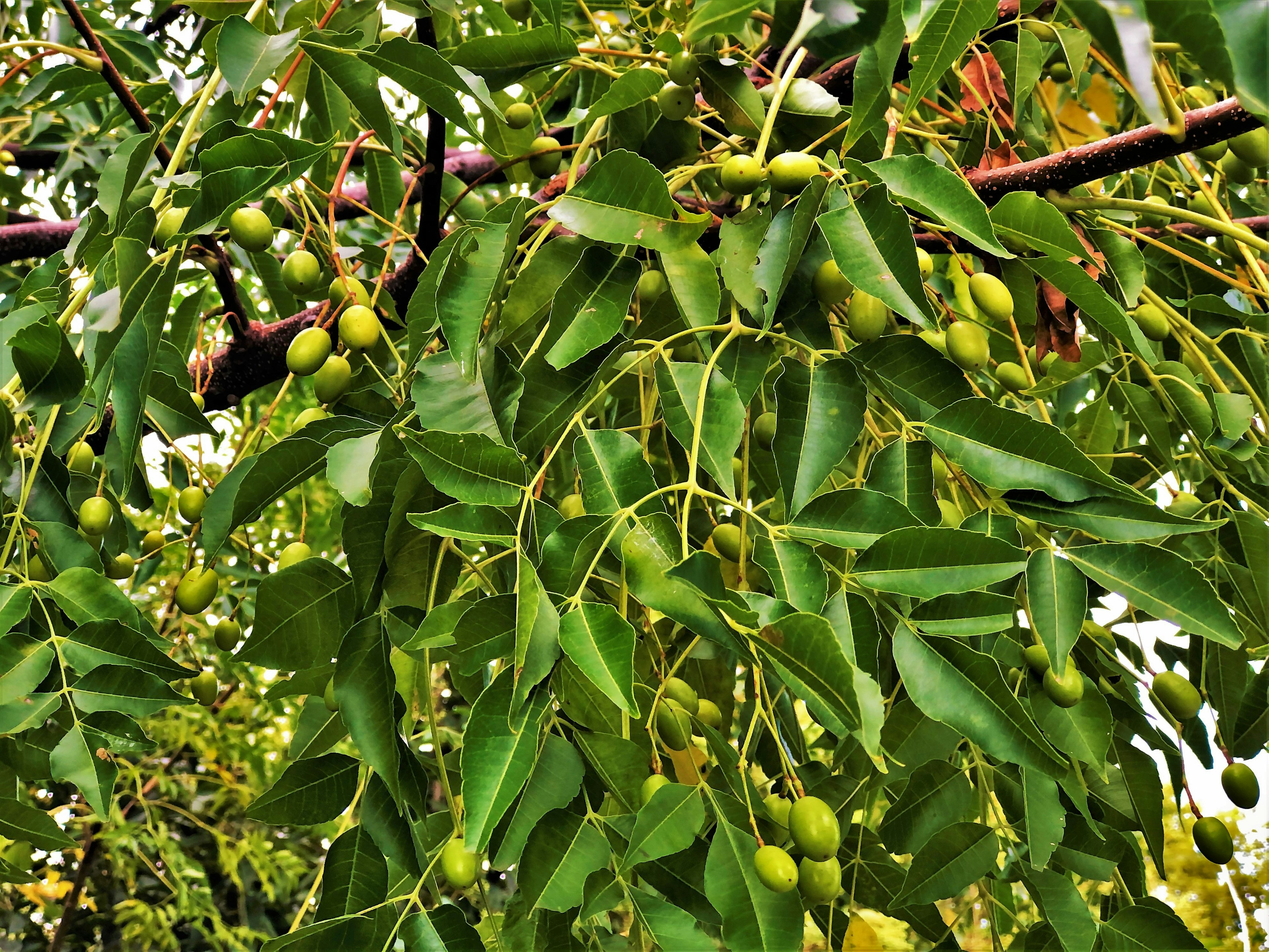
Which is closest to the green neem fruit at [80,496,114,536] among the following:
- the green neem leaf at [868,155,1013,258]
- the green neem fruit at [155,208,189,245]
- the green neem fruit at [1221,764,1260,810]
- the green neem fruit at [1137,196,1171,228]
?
the green neem fruit at [155,208,189,245]

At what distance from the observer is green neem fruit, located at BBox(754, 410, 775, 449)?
69 cm

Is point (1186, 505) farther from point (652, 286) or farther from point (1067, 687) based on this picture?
point (652, 286)

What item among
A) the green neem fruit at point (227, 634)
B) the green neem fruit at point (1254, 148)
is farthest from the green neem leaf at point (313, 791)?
the green neem fruit at point (1254, 148)

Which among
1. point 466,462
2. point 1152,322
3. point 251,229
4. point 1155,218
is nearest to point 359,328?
point 251,229

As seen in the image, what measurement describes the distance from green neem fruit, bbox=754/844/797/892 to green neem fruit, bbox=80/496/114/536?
0.53 m

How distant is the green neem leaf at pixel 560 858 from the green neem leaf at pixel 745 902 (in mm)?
59

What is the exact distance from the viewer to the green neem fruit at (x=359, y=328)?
67 cm

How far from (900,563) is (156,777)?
204 centimetres

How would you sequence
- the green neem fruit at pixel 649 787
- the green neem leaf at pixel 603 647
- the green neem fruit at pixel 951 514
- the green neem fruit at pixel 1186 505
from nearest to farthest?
the green neem leaf at pixel 603 647, the green neem fruit at pixel 649 787, the green neem fruit at pixel 951 514, the green neem fruit at pixel 1186 505

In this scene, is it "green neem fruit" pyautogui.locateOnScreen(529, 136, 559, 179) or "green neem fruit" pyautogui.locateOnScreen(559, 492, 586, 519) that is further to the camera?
"green neem fruit" pyautogui.locateOnScreen(529, 136, 559, 179)

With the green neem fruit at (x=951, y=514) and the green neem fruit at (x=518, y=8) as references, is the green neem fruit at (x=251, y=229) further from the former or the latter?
the green neem fruit at (x=951, y=514)

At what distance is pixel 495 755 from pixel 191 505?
0.52 metres

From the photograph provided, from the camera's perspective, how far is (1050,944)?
0.67 metres

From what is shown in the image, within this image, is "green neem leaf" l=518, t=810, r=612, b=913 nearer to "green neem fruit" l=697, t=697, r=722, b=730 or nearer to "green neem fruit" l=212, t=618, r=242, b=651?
"green neem fruit" l=697, t=697, r=722, b=730
